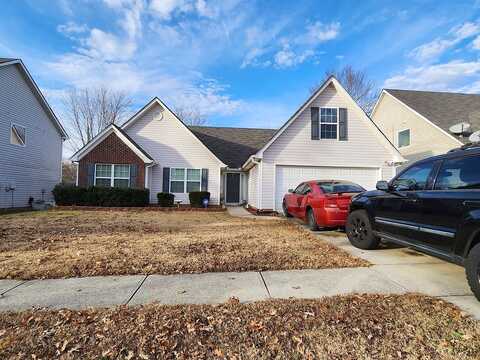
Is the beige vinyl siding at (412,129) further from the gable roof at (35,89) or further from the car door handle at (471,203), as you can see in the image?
the gable roof at (35,89)

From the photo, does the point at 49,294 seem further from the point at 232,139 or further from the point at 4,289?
the point at 232,139

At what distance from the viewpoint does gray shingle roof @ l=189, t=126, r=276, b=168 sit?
19953 millimetres

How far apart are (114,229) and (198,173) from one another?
946 centimetres

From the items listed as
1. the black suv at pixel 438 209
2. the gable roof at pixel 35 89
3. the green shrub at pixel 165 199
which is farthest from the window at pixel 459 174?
the gable roof at pixel 35 89

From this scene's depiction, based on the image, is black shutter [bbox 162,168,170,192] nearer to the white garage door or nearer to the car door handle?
the white garage door

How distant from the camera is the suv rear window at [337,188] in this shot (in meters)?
8.41

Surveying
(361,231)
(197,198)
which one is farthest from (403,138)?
(361,231)

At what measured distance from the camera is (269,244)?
6.84 metres

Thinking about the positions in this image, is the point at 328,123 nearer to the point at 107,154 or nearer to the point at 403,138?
the point at 403,138

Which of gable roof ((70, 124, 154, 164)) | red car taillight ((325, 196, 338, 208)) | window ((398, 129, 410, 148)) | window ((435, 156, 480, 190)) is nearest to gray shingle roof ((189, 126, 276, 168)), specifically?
gable roof ((70, 124, 154, 164))

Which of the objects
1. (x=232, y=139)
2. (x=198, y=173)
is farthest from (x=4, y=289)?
(x=232, y=139)

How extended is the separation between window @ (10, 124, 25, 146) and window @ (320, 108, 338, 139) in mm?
15984

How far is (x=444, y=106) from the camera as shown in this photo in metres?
19.5

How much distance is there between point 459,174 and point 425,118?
16117 mm
